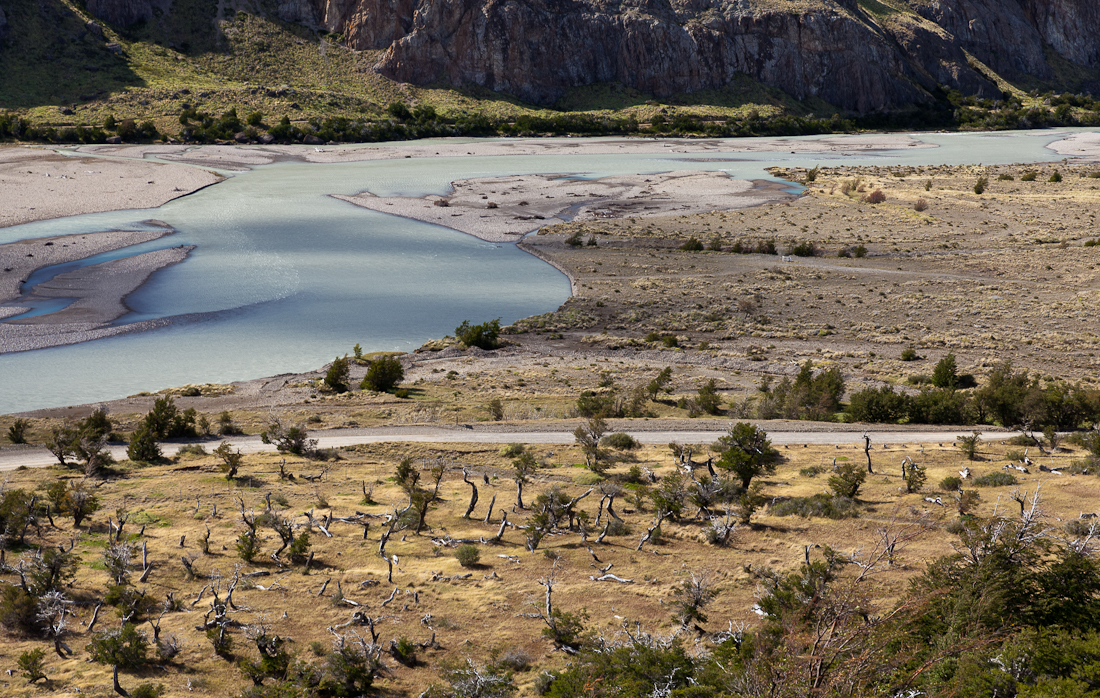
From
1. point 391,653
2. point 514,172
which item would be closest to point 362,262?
point 514,172

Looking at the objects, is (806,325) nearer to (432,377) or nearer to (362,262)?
(432,377)

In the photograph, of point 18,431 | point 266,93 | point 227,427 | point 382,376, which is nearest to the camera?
point 18,431

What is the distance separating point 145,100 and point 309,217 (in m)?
50.8

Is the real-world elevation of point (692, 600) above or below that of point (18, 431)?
above

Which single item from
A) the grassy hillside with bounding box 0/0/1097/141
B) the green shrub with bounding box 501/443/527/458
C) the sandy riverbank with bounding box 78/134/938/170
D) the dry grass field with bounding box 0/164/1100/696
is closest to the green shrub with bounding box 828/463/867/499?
the dry grass field with bounding box 0/164/1100/696

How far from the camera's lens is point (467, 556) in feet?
46.4

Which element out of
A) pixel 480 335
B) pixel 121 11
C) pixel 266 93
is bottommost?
pixel 480 335

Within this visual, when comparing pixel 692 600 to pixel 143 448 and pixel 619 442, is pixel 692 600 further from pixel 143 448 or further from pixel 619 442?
pixel 143 448

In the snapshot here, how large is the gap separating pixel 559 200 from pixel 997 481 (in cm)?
4678

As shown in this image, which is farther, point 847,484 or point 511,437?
point 511,437

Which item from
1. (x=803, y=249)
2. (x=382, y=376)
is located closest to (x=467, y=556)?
(x=382, y=376)

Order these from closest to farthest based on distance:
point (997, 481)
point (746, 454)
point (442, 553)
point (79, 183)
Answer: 1. point (442, 553)
2. point (997, 481)
3. point (746, 454)
4. point (79, 183)

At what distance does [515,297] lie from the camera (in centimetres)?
3984

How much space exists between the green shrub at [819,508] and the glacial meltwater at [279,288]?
2007 centimetres
